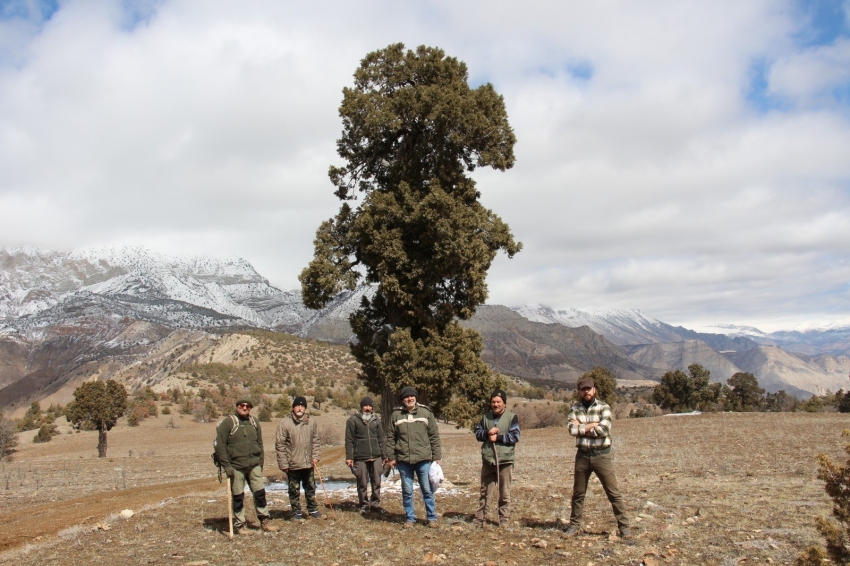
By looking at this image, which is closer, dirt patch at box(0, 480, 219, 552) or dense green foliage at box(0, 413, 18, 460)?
dirt patch at box(0, 480, 219, 552)

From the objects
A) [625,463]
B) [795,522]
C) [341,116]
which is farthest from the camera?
[625,463]

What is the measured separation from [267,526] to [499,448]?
13.0ft

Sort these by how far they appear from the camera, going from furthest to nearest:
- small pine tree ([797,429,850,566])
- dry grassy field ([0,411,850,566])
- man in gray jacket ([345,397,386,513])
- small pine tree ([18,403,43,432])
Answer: small pine tree ([18,403,43,432]) → man in gray jacket ([345,397,386,513]) → dry grassy field ([0,411,850,566]) → small pine tree ([797,429,850,566])

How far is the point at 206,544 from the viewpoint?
886cm

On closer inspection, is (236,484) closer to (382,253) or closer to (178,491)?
(382,253)

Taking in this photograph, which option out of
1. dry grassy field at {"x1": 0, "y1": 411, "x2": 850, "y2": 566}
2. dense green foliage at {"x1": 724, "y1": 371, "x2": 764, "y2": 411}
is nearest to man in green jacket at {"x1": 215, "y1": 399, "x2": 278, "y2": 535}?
dry grassy field at {"x1": 0, "y1": 411, "x2": 850, "y2": 566}

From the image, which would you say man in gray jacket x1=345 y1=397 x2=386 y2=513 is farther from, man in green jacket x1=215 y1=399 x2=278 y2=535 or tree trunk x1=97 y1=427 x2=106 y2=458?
tree trunk x1=97 y1=427 x2=106 y2=458

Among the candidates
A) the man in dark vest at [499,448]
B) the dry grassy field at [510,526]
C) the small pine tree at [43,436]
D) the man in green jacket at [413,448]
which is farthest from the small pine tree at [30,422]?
the man in dark vest at [499,448]

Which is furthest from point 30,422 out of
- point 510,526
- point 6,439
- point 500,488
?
point 510,526

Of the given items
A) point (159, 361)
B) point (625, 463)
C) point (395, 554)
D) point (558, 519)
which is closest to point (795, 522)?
point (558, 519)

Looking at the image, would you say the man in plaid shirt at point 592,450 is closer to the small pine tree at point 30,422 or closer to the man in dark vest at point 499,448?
the man in dark vest at point 499,448

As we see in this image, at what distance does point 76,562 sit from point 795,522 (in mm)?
10117

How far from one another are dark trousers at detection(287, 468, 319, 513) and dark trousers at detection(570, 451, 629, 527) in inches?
184

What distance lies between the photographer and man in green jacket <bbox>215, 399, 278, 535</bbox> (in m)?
9.58
